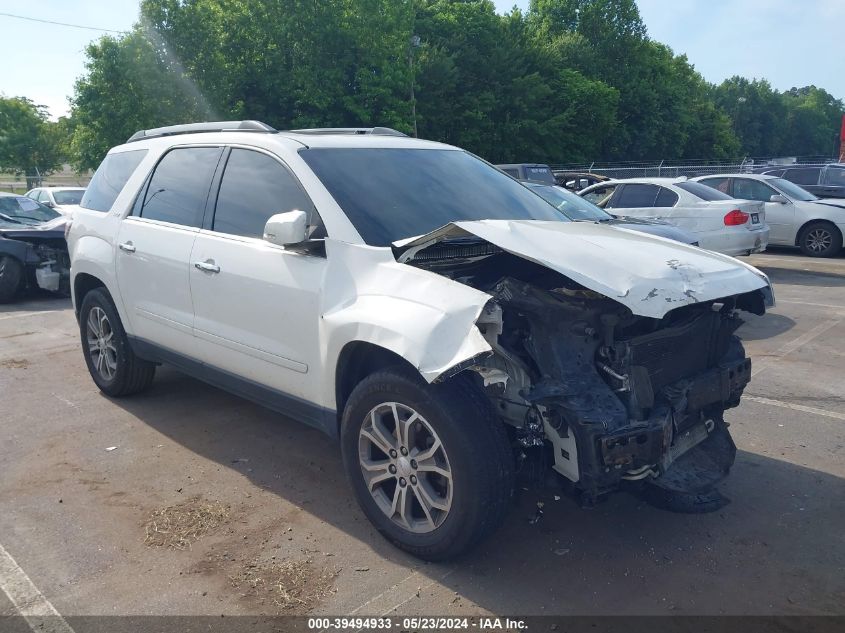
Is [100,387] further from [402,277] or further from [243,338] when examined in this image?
[402,277]

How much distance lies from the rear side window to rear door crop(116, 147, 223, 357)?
1.28ft

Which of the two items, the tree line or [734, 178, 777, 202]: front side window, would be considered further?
the tree line

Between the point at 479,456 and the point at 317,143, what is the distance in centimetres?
215

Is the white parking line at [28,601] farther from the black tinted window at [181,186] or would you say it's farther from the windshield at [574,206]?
the windshield at [574,206]

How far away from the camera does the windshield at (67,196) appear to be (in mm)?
18047

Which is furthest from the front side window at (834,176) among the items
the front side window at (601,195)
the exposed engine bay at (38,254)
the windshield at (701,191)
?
the exposed engine bay at (38,254)

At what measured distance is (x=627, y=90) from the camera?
54625mm

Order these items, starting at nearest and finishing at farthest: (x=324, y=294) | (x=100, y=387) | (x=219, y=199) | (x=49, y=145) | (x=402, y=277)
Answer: (x=402, y=277) < (x=324, y=294) < (x=219, y=199) < (x=100, y=387) < (x=49, y=145)

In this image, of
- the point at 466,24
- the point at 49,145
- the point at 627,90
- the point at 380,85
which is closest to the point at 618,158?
the point at 627,90

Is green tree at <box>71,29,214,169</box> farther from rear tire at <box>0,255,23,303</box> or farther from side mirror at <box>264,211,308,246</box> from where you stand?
side mirror at <box>264,211,308,246</box>

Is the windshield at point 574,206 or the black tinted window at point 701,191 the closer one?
the windshield at point 574,206

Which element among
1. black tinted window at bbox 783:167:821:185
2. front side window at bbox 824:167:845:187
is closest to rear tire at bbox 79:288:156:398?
front side window at bbox 824:167:845:187

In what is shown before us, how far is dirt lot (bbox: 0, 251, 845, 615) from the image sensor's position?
3.09 metres

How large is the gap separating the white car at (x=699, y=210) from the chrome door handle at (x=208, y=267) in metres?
8.04
